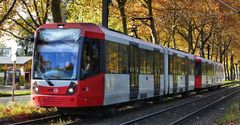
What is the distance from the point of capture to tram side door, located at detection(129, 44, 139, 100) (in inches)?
768

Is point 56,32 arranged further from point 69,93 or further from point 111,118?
point 111,118

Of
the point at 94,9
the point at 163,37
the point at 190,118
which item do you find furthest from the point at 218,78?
the point at 190,118

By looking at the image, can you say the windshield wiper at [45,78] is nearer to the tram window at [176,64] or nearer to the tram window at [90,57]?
the tram window at [90,57]

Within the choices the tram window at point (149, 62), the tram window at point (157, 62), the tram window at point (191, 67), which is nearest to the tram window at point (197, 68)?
the tram window at point (191, 67)

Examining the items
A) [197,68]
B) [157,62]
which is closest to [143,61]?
[157,62]

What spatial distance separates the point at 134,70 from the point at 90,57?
4.44 m

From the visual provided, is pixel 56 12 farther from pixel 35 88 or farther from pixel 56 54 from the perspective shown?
pixel 35 88

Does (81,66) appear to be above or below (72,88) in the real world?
above

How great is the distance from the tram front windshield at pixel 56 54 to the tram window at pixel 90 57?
31 cm

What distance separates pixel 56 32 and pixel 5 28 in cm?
2263

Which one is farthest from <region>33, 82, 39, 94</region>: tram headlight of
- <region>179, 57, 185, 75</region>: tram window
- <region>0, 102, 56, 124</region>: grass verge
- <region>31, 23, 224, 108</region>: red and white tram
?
<region>179, 57, 185, 75</region>: tram window

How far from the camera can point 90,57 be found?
15789mm

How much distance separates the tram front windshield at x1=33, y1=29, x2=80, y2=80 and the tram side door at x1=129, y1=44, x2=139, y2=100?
4.38 metres

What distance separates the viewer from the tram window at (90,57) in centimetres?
1547
